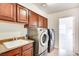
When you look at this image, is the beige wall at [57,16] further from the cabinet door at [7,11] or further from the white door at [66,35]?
the cabinet door at [7,11]

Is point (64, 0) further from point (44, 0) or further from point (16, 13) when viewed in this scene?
point (16, 13)

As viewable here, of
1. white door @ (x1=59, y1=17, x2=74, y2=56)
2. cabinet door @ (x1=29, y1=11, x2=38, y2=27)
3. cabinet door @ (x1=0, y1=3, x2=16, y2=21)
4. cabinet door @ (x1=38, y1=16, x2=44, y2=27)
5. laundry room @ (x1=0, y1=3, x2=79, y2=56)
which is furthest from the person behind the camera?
cabinet door @ (x1=38, y1=16, x2=44, y2=27)

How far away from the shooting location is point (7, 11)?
1.45m

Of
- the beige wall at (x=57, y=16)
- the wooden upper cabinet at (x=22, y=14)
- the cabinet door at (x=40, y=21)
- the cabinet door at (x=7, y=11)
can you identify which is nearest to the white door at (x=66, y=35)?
the beige wall at (x=57, y=16)

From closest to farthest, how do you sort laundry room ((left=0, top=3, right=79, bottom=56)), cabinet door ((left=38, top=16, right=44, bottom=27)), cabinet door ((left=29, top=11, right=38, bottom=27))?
laundry room ((left=0, top=3, right=79, bottom=56)) < cabinet door ((left=29, top=11, right=38, bottom=27)) < cabinet door ((left=38, top=16, right=44, bottom=27))

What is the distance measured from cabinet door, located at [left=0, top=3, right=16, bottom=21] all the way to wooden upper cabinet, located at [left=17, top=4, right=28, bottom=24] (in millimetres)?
133

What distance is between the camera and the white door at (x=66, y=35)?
2096 millimetres

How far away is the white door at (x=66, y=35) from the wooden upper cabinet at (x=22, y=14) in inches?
36.4

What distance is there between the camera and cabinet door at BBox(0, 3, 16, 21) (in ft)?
4.39

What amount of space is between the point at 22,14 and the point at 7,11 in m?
0.49

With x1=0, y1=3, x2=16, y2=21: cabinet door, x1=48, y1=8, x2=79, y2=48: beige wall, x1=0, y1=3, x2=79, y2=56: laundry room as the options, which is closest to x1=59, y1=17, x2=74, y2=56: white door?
x1=0, y1=3, x2=79, y2=56: laundry room

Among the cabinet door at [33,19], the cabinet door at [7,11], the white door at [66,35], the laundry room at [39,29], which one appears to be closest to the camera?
the cabinet door at [7,11]

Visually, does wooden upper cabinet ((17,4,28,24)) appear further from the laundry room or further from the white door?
the white door

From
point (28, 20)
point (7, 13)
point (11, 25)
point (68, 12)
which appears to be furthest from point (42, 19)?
point (7, 13)
